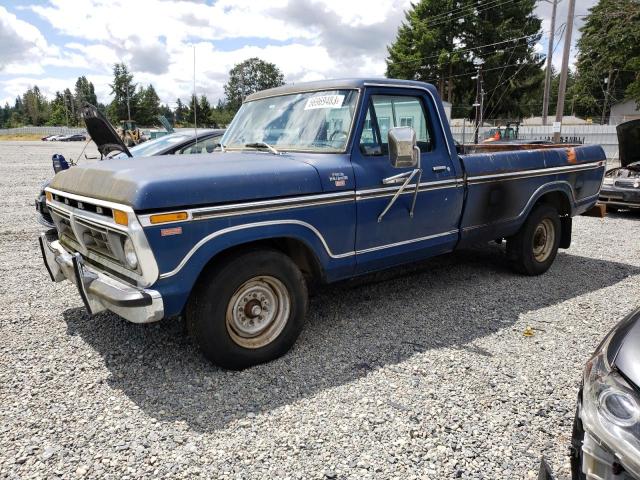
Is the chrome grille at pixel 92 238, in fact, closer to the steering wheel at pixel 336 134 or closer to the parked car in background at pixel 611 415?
the steering wheel at pixel 336 134

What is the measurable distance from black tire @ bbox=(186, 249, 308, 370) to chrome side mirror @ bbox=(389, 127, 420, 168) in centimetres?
113

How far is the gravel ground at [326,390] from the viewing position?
2.56 m

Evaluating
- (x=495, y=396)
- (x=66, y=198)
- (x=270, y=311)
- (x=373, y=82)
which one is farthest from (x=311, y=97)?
(x=495, y=396)

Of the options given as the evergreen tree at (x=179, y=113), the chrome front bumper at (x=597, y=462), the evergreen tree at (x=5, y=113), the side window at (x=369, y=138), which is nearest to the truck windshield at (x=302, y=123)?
the side window at (x=369, y=138)

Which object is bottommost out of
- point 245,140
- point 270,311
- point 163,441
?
point 163,441

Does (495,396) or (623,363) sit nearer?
(623,363)

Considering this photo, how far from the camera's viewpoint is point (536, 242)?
5758 mm

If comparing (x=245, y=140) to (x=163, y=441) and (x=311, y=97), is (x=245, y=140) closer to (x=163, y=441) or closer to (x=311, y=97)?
(x=311, y=97)

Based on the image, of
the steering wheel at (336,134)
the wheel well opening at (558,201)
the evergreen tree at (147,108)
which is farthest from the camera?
the evergreen tree at (147,108)

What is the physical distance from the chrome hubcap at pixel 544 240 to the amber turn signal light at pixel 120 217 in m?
4.61

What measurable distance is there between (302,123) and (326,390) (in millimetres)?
2149

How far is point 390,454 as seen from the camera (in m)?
2.60

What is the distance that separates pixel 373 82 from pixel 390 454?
2848 mm

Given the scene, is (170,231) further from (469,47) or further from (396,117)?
(469,47)
